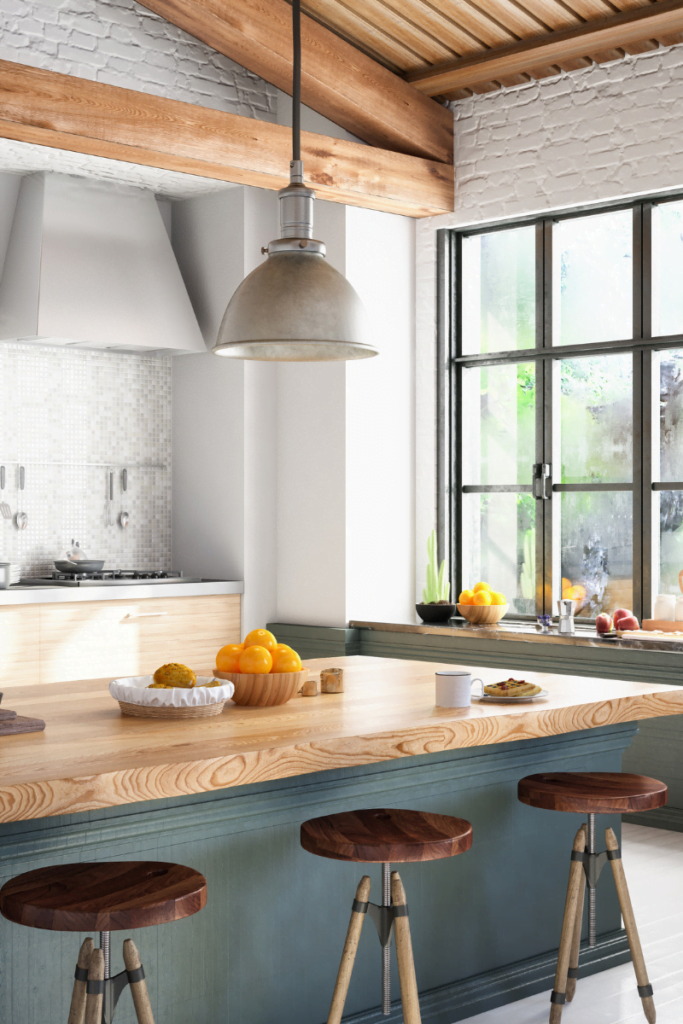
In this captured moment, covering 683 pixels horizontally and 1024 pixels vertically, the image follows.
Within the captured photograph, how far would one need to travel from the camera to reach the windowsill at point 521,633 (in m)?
5.09

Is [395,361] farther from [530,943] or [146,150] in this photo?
[530,943]

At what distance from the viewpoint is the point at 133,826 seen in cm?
249

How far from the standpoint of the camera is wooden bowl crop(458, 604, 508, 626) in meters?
5.84

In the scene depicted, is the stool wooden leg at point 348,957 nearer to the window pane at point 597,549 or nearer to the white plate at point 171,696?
the white plate at point 171,696

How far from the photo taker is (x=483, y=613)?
584 centimetres

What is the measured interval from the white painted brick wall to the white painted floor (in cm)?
417

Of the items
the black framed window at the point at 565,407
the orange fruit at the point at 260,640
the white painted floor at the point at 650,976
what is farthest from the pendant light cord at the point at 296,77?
the black framed window at the point at 565,407

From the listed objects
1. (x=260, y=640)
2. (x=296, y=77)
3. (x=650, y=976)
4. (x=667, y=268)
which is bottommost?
(x=650, y=976)

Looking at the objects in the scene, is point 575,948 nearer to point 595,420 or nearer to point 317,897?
point 317,897

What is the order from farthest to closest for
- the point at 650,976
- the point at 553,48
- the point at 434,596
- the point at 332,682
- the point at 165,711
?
the point at 434,596
the point at 553,48
the point at 650,976
the point at 332,682
the point at 165,711

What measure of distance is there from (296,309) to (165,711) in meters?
1.00

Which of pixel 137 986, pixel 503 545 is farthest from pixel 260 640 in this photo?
pixel 503 545

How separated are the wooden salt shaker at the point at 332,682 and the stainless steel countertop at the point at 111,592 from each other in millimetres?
→ 2582

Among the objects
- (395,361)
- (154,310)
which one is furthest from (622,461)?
(154,310)
